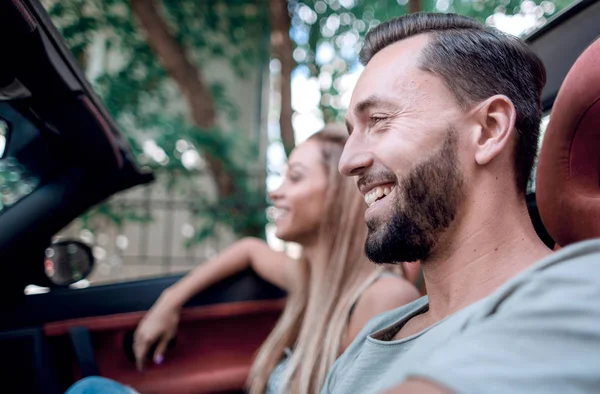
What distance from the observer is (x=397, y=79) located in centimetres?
139

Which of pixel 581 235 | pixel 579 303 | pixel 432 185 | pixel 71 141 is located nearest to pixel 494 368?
pixel 579 303

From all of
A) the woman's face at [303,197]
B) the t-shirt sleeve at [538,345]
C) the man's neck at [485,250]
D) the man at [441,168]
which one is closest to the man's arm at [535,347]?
the t-shirt sleeve at [538,345]

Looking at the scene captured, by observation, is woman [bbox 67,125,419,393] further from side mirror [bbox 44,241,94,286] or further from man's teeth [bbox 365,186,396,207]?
man's teeth [bbox 365,186,396,207]

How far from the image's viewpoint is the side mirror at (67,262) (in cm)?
207

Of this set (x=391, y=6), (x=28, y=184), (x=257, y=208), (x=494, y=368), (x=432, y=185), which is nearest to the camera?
(x=494, y=368)

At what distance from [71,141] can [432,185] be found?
1.29 meters

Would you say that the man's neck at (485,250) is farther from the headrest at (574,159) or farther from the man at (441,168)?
the headrest at (574,159)

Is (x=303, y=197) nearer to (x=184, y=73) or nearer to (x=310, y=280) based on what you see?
(x=310, y=280)

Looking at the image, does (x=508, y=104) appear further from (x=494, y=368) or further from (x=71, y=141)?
(x=71, y=141)

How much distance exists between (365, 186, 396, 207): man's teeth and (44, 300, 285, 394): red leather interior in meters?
1.16

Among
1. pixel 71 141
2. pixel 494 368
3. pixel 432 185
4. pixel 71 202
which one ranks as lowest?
→ pixel 494 368

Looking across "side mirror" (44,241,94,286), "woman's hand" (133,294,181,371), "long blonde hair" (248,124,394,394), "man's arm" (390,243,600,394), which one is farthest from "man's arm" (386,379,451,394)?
"side mirror" (44,241,94,286)

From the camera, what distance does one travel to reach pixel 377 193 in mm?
1382

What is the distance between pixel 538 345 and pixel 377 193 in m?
0.69
